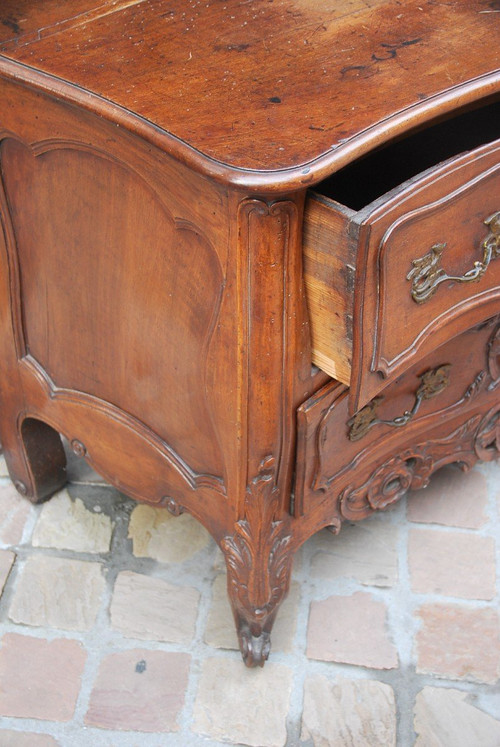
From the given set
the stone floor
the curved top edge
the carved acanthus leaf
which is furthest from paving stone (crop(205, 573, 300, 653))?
the curved top edge

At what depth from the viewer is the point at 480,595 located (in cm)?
156

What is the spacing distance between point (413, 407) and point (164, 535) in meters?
0.51

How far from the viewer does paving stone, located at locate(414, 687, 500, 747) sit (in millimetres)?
1364

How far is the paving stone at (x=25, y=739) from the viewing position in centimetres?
136

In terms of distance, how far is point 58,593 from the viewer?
155 centimetres

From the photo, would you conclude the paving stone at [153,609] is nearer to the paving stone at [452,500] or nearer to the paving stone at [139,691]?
the paving stone at [139,691]

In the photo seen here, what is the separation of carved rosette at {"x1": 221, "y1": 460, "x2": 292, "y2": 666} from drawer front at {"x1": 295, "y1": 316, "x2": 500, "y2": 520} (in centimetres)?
5

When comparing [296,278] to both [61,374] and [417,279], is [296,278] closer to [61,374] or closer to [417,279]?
[417,279]

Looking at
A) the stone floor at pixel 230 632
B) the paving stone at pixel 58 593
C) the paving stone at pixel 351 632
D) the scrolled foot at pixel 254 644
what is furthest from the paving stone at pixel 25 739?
the paving stone at pixel 351 632

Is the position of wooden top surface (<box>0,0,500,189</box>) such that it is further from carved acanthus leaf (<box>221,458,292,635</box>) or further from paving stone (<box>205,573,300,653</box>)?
paving stone (<box>205,573,300,653</box>)

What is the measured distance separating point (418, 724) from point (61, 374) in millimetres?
740

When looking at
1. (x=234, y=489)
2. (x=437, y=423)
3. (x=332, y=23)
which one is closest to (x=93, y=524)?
(x=234, y=489)

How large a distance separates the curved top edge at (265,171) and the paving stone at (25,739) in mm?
880

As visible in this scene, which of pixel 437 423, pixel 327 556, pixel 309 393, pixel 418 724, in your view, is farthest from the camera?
pixel 327 556
